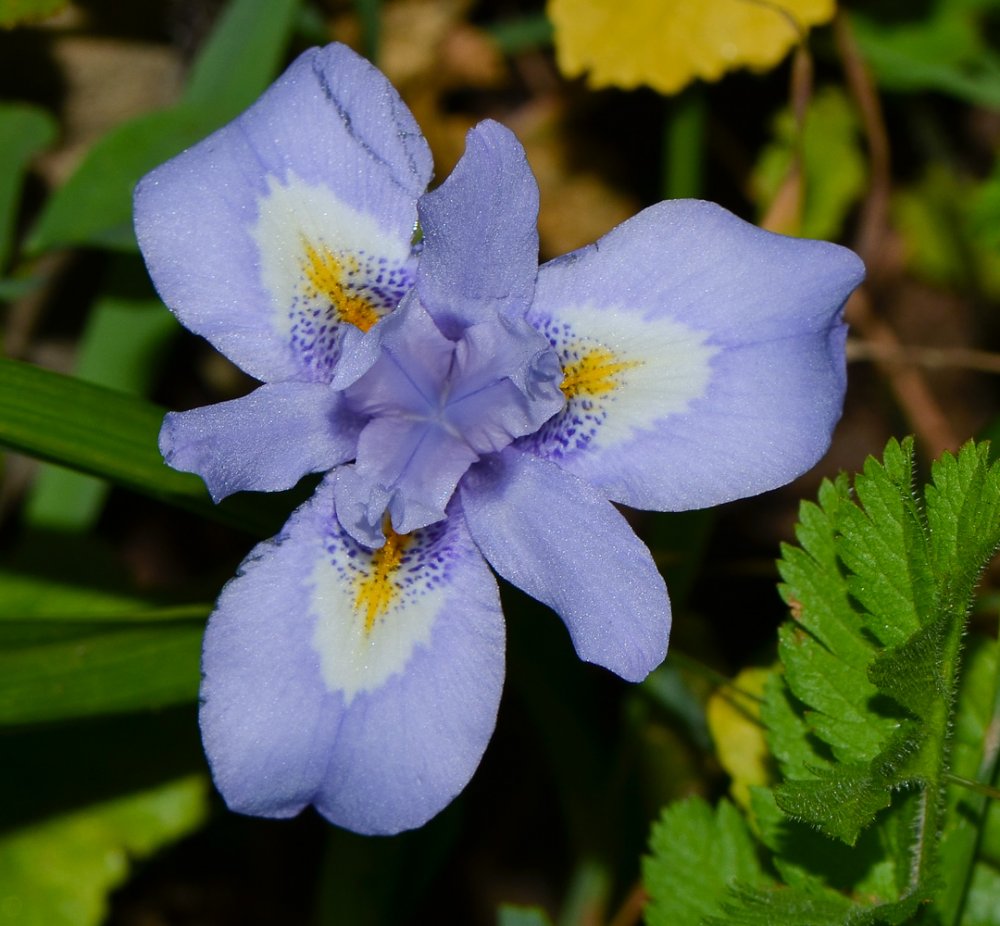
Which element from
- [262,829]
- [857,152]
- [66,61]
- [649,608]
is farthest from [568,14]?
[262,829]

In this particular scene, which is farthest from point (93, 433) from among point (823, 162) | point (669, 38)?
point (823, 162)

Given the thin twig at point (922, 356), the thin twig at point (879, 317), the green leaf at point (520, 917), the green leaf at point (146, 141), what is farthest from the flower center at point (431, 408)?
the thin twig at point (879, 317)

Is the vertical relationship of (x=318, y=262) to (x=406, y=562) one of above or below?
above

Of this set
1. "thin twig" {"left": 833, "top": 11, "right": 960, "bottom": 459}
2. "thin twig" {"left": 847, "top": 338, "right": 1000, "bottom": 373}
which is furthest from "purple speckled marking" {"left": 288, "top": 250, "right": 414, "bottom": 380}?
"thin twig" {"left": 833, "top": 11, "right": 960, "bottom": 459}

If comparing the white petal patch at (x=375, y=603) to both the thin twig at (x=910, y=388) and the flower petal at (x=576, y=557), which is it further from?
the thin twig at (x=910, y=388)

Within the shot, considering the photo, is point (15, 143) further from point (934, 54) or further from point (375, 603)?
point (934, 54)

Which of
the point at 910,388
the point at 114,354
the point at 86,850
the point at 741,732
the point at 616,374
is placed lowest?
the point at 86,850
